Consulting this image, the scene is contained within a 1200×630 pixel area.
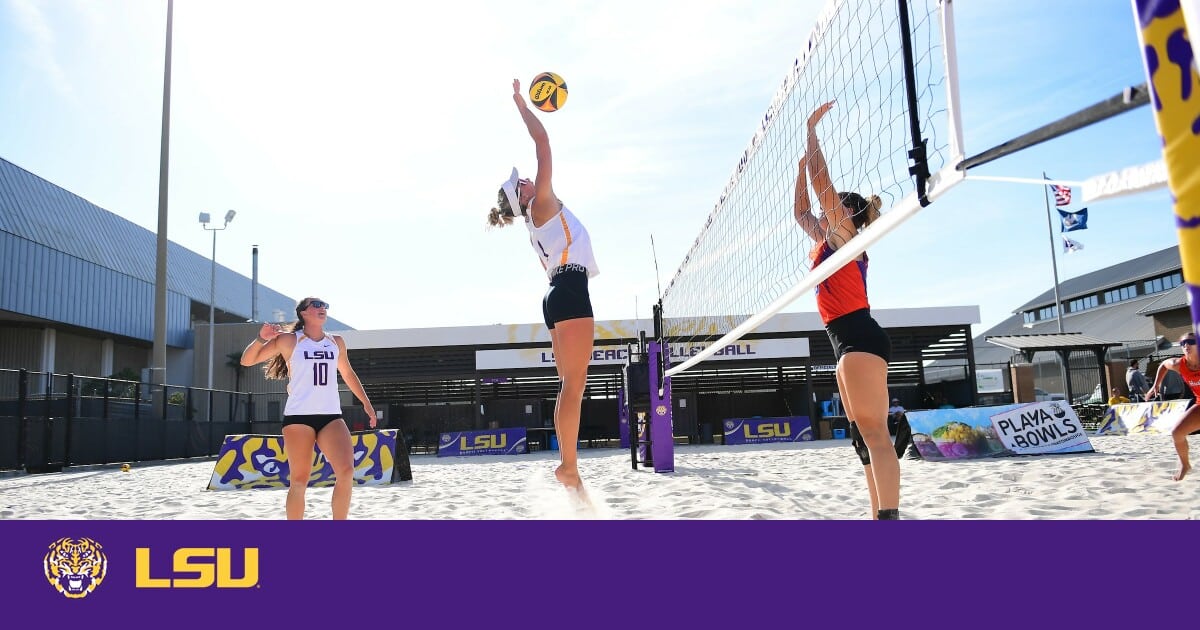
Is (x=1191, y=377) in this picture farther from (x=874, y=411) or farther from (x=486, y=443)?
(x=486, y=443)

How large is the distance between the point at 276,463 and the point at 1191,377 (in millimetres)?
9477

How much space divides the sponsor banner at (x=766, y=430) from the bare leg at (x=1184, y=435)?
12.3m

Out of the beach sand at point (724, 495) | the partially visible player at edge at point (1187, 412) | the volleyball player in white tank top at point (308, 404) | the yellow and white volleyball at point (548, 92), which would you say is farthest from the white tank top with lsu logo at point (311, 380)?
the partially visible player at edge at point (1187, 412)

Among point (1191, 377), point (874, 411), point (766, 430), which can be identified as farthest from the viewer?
point (766, 430)

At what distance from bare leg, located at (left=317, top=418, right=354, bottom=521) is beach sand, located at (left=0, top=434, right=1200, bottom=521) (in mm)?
826

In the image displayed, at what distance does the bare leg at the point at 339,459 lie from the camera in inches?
151

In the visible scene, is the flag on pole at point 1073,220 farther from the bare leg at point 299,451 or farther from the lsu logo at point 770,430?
the bare leg at point 299,451

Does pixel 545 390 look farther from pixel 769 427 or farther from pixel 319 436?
pixel 319 436
